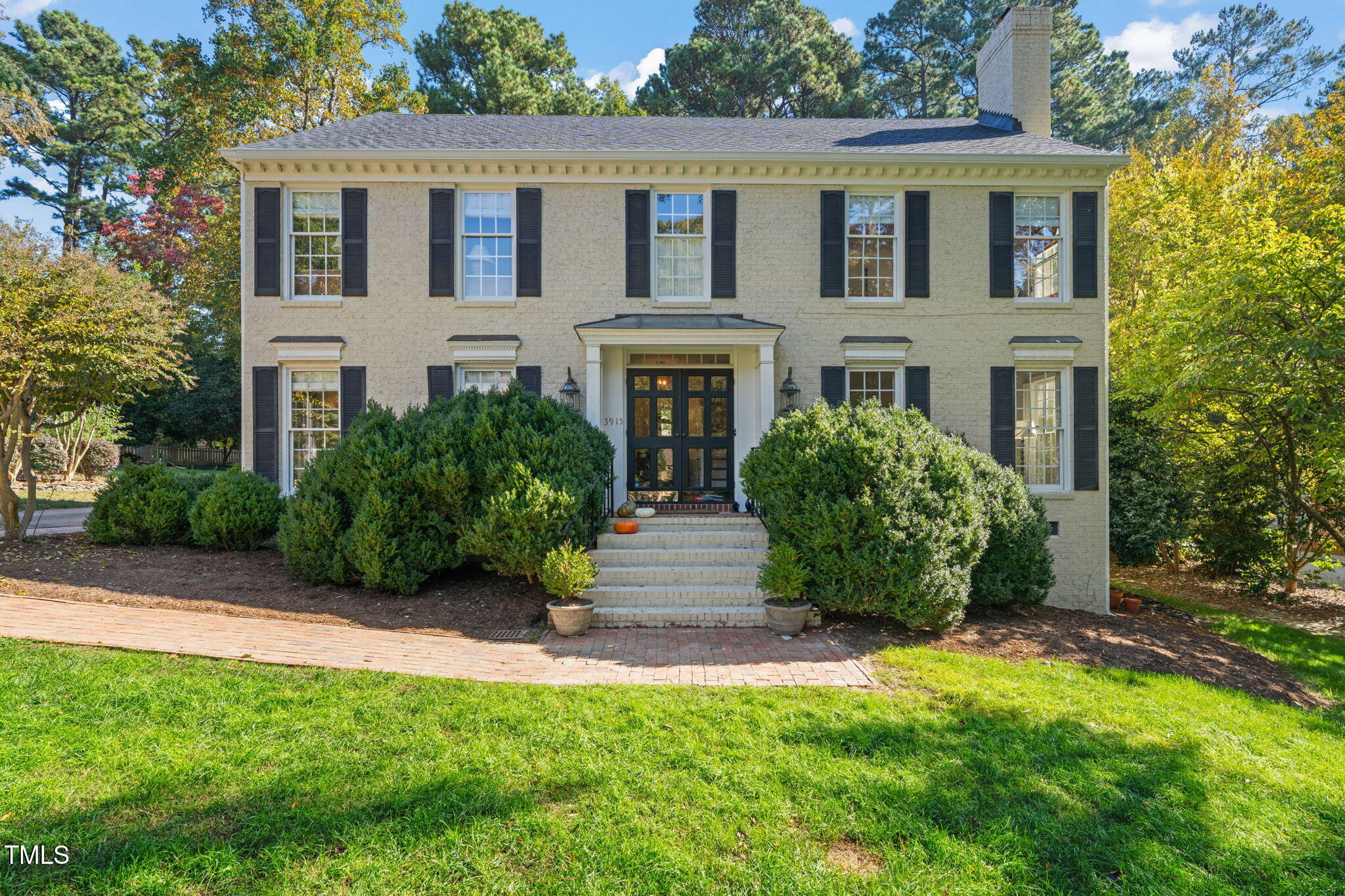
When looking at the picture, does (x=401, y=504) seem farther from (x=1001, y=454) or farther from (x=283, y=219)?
(x=1001, y=454)

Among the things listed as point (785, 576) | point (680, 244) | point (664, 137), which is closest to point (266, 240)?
point (680, 244)

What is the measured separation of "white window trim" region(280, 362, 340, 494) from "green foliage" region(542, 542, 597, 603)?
18.3 ft

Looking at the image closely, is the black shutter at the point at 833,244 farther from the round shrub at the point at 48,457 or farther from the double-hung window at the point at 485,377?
the round shrub at the point at 48,457

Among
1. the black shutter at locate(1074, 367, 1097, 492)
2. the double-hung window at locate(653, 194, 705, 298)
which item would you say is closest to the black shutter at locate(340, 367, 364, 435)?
the double-hung window at locate(653, 194, 705, 298)

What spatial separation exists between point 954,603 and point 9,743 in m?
7.56

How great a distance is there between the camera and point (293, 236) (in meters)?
→ 9.93

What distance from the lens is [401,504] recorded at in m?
7.18

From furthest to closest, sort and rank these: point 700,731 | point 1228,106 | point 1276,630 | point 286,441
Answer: point 1228,106 → point 286,441 → point 1276,630 → point 700,731

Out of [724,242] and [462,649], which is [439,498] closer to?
[462,649]

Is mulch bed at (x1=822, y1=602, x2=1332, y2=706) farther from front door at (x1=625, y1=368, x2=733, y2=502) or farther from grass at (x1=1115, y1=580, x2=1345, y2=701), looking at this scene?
front door at (x1=625, y1=368, x2=733, y2=502)

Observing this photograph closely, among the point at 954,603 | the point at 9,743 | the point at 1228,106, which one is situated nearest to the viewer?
the point at 9,743

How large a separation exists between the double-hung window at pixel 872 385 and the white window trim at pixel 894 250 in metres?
1.15

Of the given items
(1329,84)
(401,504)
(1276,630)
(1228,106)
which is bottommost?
(1276,630)

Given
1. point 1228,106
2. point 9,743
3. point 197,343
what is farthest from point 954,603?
point 197,343
